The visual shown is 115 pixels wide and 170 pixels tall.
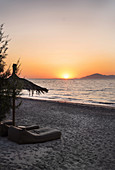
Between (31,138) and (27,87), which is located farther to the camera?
(27,87)

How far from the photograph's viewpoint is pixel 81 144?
7.26 m

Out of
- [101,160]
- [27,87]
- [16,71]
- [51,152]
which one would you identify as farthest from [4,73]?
[101,160]

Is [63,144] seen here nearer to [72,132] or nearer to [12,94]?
[72,132]

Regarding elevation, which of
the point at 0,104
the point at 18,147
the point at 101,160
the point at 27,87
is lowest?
the point at 101,160

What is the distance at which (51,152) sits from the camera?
239 inches

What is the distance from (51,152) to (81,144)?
1.69 metres

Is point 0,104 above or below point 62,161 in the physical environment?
above

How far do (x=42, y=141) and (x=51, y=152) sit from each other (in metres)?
0.86

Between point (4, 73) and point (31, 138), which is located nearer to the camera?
point (31, 138)

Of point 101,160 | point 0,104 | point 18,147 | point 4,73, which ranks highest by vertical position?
point 4,73

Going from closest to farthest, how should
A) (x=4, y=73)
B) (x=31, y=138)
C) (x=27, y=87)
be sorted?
(x=31, y=138), (x=4, y=73), (x=27, y=87)

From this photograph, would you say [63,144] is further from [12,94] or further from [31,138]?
[12,94]

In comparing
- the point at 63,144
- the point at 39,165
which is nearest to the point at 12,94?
the point at 63,144

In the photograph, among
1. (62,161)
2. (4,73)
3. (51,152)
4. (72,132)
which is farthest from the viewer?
(72,132)
